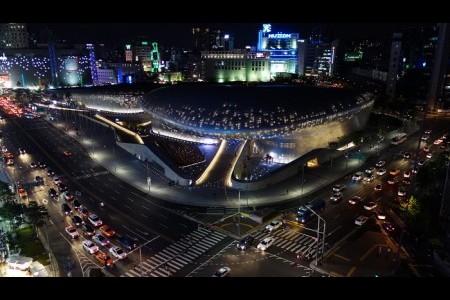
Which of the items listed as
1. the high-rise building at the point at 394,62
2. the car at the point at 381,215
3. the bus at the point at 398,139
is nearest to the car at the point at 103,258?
the car at the point at 381,215

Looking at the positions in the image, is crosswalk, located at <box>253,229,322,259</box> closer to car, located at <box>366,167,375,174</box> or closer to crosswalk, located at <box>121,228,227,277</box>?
crosswalk, located at <box>121,228,227,277</box>

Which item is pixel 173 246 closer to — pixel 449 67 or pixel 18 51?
pixel 449 67

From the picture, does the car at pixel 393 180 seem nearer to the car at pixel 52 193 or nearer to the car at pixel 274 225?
the car at pixel 274 225

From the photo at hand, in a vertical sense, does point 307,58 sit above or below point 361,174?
above

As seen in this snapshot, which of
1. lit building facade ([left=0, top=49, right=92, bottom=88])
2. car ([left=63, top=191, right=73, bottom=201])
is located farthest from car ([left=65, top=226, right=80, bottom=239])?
lit building facade ([left=0, top=49, right=92, bottom=88])

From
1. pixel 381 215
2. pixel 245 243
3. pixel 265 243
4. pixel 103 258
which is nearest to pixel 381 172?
pixel 381 215
